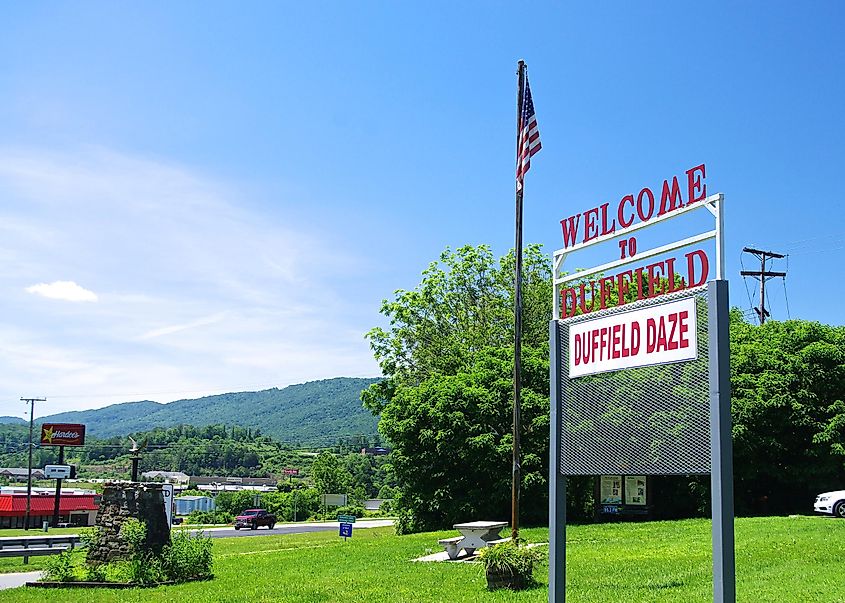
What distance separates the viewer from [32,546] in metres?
34.6

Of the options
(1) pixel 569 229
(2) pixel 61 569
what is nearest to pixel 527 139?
(1) pixel 569 229

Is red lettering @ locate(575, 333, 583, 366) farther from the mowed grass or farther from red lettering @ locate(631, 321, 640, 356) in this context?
the mowed grass

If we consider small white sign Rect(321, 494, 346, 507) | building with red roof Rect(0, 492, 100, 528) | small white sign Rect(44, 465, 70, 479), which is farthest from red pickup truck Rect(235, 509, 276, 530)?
small white sign Rect(44, 465, 70, 479)

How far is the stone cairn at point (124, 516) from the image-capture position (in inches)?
789

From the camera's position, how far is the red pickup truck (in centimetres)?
6128

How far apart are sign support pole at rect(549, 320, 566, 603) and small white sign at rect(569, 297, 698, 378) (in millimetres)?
242

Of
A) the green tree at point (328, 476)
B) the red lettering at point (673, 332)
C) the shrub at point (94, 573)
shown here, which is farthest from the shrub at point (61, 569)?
the green tree at point (328, 476)

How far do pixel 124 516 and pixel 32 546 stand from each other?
17470 millimetres

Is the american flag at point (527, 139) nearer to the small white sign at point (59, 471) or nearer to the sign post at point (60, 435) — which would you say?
the small white sign at point (59, 471)

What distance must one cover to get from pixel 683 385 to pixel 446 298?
1365 inches

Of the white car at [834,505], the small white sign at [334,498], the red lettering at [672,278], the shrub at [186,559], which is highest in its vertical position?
the red lettering at [672,278]

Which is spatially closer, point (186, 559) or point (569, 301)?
point (569, 301)

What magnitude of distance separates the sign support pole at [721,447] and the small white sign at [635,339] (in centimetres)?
28

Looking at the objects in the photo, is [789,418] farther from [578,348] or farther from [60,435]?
[60,435]
